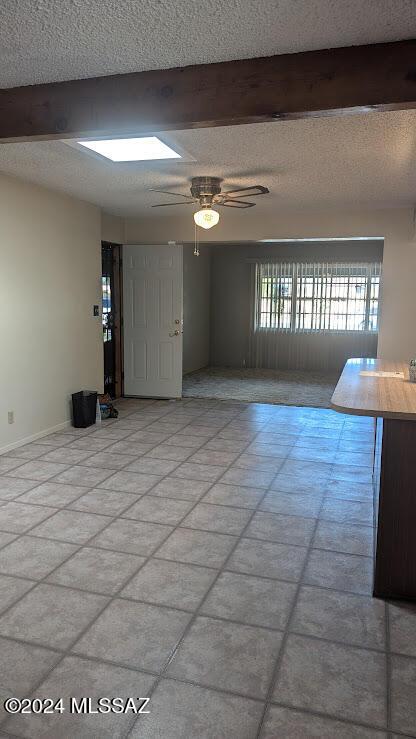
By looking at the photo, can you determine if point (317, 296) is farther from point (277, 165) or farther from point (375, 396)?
point (375, 396)

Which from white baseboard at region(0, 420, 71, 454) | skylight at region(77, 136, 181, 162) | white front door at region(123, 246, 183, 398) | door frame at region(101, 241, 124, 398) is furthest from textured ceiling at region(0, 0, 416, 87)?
door frame at region(101, 241, 124, 398)

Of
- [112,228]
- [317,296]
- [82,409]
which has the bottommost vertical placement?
[82,409]

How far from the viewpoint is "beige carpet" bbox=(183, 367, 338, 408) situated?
23.6 ft

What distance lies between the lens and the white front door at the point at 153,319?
6.86 meters

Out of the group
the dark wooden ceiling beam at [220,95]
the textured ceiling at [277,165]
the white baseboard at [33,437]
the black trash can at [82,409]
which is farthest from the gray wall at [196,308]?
the dark wooden ceiling beam at [220,95]

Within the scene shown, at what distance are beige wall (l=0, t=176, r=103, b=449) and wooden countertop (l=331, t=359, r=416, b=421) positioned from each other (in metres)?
2.90

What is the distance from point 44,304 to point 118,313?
194 cm

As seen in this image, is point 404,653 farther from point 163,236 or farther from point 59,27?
point 163,236

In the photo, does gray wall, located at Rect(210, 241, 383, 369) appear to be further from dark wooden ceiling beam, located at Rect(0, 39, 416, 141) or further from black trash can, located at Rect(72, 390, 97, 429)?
dark wooden ceiling beam, located at Rect(0, 39, 416, 141)

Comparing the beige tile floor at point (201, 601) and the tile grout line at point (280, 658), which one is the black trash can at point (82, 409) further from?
the tile grout line at point (280, 658)

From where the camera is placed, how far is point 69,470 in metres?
4.18

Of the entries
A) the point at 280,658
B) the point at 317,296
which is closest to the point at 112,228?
the point at 317,296

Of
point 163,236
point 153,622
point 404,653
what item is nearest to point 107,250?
point 163,236

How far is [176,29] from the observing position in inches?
83.5
